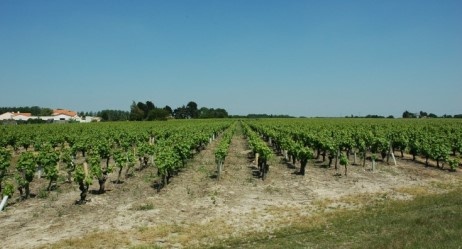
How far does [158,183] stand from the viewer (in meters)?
18.5

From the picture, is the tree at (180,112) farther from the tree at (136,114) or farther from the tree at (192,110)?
the tree at (136,114)

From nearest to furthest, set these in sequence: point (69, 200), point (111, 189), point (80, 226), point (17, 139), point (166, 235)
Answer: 1. point (166, 235)
2. point (80, 226)
3. point (69, 200)
4. point (111, 189)
5. point (17, 139)

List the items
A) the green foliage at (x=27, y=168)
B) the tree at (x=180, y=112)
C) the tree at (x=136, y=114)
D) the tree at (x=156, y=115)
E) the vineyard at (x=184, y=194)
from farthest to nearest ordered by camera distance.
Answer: the tree at (x=180, y=112), the tree at (x=136, y=114), the tree at (x=156, y=115), the green foliage at (x=27, y=168), the vineyard at (x=184, y=194)

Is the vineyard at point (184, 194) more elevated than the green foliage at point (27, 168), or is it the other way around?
the green foliage at point (27, 168)

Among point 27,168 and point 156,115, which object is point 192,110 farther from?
point 27,168

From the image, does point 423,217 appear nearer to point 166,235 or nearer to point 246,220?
point 246,220

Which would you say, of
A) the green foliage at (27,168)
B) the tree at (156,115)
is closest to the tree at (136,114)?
the tree at (156,115)

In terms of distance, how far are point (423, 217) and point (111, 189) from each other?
12762 millimetres

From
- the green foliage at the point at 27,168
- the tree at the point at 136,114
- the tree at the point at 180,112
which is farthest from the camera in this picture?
the tree at the point at 180,112

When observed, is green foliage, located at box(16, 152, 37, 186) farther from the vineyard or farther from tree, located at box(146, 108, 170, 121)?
tree, located at box(146, 108, 170, 121)

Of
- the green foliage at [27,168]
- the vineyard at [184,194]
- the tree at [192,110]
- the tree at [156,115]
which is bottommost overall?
the vineyard at [184,194]

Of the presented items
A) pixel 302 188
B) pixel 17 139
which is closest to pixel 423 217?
pixel 302 188

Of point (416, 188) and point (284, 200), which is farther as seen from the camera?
point (416, 188)

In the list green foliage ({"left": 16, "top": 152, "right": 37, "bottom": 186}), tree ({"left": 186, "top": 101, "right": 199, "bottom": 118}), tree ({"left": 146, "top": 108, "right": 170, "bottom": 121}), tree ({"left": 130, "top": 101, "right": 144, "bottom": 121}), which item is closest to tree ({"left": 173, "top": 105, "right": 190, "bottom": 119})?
tree ({"left": 186, "top": 101, "right": 199, "bottom": 118})
